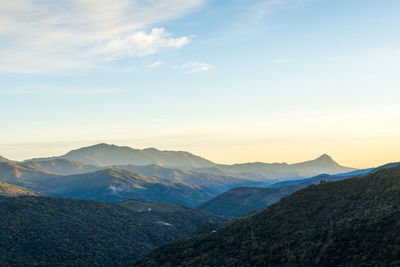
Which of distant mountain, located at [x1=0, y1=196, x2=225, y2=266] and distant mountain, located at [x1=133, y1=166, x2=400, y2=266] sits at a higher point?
distant mountain, located at [x1=133, y1=166, x2=400, y2=266]

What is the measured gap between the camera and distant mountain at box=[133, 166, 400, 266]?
159 ft

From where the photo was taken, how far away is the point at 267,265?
55625 mm

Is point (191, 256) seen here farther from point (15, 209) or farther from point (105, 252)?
point (15, 209)

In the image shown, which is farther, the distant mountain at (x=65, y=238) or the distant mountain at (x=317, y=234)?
the distant mountain at (x=65, y=238)

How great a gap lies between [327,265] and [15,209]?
620 feet

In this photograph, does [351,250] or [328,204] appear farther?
[328,204]

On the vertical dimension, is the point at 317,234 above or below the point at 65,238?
above

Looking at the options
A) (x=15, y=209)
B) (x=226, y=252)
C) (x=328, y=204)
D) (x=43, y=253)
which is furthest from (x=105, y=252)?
(x=328, y=204)

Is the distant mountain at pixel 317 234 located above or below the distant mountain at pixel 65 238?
above

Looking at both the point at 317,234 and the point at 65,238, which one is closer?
the point at 317,234

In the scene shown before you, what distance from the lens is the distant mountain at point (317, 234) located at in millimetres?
48344

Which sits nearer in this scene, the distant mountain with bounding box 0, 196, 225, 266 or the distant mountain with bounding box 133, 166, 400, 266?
the distant mountain with bounding box 133, 166, 400, 266

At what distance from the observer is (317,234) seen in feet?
195

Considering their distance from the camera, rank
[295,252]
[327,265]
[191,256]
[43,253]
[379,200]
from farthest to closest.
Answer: [43,253] < [191,256] < [379,200] < [295,252] < [327,265]
